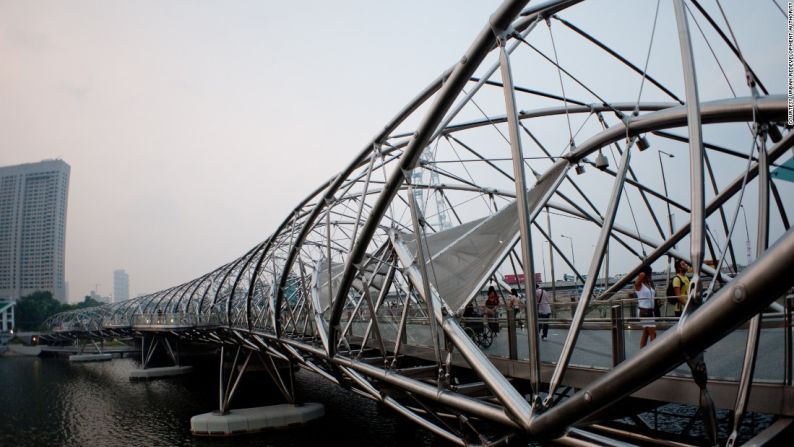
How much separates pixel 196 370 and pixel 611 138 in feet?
251

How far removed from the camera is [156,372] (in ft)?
242

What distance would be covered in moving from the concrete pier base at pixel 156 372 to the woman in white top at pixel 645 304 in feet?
236

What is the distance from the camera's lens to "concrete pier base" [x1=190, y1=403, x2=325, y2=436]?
3722cm

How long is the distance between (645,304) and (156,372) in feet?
244

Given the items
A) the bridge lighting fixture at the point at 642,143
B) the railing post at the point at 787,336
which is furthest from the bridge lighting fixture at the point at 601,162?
the railing post at the point at 787,336

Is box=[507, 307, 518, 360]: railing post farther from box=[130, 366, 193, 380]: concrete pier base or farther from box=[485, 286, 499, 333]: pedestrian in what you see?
box=[130, 366, 193, 380]: concrete pier base

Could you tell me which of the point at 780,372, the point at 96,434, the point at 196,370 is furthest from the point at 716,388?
the point at 196,370

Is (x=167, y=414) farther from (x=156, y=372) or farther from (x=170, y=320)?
(x=156, y=372)

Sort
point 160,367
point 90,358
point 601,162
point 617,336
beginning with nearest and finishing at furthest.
Answer: point 617,336 < point 601,162 < point 160,367 < point 90,358

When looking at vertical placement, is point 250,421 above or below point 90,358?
above

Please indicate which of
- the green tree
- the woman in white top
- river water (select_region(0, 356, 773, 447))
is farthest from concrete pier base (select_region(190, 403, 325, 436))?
the green tree

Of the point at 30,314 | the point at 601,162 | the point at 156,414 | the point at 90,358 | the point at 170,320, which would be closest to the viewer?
the point at 601,162

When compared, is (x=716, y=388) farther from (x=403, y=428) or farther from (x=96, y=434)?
(x=96, y=434)

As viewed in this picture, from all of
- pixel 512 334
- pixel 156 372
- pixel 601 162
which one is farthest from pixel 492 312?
pixel 156 372
